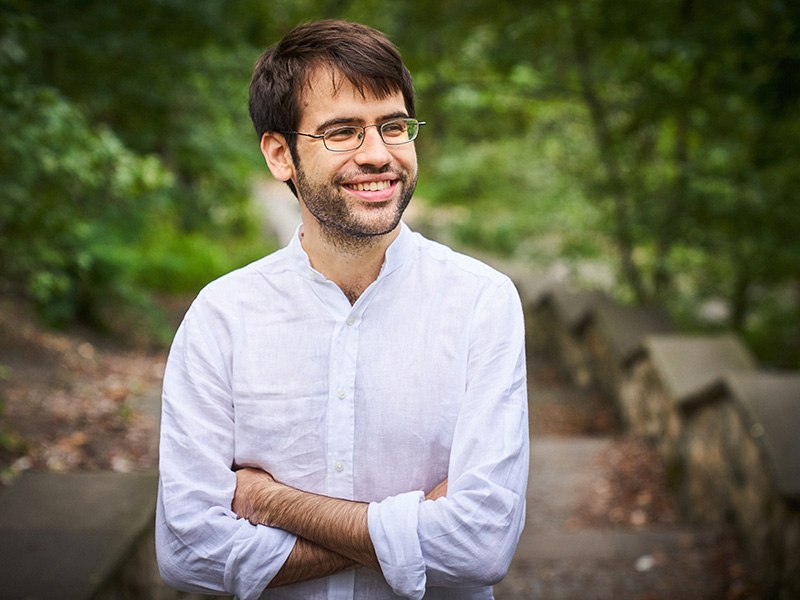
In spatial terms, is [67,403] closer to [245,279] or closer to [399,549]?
[245,279]

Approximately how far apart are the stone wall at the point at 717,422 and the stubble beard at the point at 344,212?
86.3 inches

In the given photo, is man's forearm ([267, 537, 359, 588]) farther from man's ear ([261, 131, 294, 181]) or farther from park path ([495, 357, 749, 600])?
park path ([495, 357, 749, 600])

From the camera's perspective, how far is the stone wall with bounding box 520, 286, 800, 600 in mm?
3369

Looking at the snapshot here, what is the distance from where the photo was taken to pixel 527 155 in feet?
27.6

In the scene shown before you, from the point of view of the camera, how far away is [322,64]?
180cm

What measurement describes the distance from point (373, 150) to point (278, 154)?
0.27 m

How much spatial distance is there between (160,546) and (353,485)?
1.45 ft

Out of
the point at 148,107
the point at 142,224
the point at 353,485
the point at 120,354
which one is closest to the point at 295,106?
the point at 353,485

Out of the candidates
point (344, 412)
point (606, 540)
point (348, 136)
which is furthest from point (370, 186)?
point (606, 540)

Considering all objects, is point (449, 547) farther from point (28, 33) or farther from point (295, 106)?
point (28, 33)

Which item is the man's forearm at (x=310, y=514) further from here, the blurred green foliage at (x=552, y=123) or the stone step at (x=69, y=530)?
the blurred green foliage at (x=552, y=123)

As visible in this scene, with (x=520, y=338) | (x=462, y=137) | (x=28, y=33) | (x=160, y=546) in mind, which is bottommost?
(x=160, y=546)

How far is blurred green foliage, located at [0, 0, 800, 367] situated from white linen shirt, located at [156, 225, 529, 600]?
237 centimetres

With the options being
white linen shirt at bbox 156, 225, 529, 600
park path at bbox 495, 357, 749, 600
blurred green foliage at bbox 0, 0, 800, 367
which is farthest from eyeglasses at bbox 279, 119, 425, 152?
park path at bbox 495, 357, 749, 600
